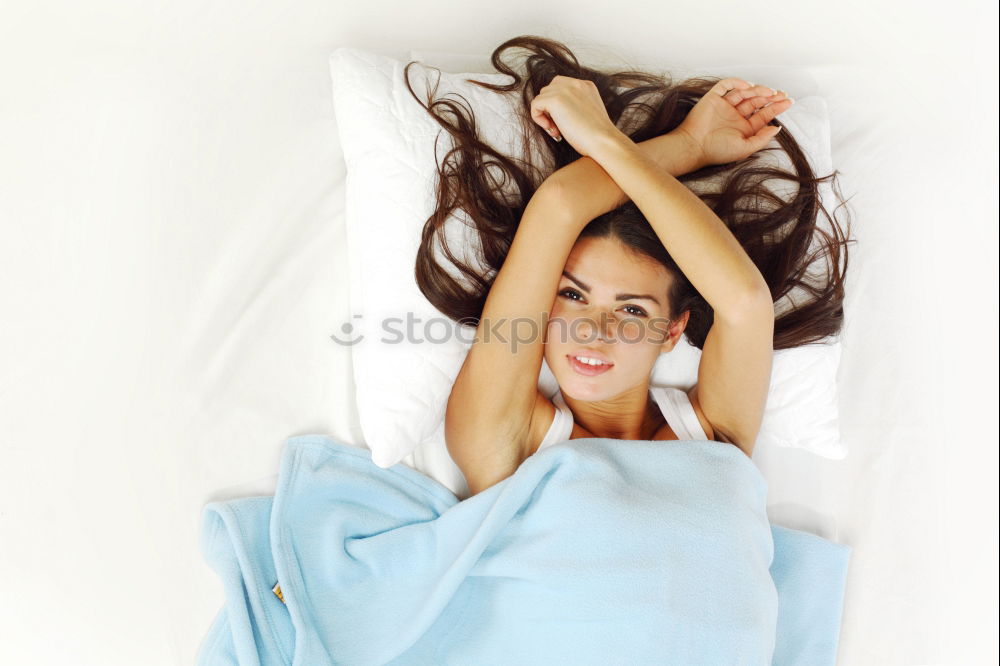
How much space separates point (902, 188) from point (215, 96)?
1.10 m

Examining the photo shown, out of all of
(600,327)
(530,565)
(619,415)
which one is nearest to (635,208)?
(600,327)

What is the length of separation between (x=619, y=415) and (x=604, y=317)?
197 millimetres

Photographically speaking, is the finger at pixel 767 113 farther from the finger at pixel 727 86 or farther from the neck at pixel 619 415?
the neck at pixel 619 415

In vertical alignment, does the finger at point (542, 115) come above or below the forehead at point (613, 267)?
above

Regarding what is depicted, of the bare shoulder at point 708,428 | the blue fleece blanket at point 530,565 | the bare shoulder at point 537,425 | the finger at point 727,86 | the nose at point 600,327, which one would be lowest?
the blue fleece blanket at point 530,565

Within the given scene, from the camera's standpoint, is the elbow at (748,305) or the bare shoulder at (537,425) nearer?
the elbow at (748,305)

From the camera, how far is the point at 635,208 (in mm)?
1135

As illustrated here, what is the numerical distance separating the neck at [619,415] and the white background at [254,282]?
1.08 ft

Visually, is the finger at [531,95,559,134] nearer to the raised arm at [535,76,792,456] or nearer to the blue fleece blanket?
the raised arm at [535,76,792,456]

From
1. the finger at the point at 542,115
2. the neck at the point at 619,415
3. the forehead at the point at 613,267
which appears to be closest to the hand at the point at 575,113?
the finger at the point at 542,115

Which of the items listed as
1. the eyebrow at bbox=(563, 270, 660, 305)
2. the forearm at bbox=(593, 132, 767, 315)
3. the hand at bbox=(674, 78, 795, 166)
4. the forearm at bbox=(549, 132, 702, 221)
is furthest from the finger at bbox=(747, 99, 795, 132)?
the eyebrow at bbox=(563, 270, 660, 305)

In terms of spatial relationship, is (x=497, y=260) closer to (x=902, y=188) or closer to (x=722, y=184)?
(x=722, y=184)

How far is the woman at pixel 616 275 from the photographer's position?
1070 millimetres

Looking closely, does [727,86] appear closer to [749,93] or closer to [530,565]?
[749,93]
